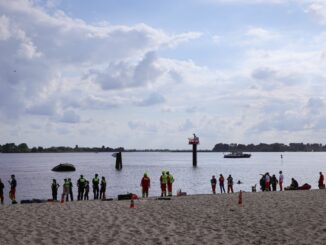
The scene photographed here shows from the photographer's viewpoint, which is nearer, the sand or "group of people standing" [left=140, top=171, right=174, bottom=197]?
the sand

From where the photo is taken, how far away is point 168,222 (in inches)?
640

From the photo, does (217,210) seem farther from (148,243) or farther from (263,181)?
(263,181)

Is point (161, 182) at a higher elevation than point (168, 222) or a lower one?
higher

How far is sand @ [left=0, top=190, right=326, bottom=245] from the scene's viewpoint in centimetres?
1334

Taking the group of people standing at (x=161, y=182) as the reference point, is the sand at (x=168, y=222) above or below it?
below

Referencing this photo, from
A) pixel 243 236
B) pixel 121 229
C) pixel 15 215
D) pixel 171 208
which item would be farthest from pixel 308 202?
pixel 15 215

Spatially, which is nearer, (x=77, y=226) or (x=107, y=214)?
(x=77, y=226)

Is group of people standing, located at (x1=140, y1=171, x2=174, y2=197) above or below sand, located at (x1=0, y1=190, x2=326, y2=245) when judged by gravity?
above

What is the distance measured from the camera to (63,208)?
2003 cm

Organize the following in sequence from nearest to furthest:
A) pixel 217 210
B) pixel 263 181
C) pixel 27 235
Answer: pixel 27 235 → pixel 217 210 → pixel 263 181

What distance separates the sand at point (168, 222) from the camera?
13344 millimetres

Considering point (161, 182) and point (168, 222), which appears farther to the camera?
point (161, 182)

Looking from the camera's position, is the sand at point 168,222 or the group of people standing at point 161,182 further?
the group of people standing at point 161,182

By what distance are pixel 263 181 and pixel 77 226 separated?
1846 centimetres
